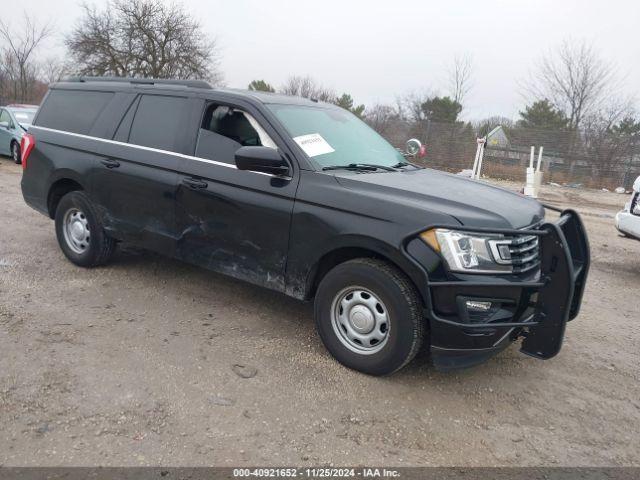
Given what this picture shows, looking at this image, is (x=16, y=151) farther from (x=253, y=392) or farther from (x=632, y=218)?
(x=632, y=218)

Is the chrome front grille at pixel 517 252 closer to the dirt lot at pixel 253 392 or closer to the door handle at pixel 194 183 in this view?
the dirt lot at pixel 253 392

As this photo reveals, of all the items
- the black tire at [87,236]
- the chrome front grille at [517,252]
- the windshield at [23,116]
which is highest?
the windshield at [23,116]

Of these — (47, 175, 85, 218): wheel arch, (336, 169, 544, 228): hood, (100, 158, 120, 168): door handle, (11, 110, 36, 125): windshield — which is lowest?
(47, 175, 85, 218): wheel arch

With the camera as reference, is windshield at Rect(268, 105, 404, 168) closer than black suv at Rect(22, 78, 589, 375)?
No

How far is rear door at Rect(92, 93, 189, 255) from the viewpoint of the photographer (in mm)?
4516

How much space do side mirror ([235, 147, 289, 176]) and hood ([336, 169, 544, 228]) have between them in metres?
0.43

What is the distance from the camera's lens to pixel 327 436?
2.96 meters

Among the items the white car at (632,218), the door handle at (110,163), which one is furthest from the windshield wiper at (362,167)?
the white car at (632,218)

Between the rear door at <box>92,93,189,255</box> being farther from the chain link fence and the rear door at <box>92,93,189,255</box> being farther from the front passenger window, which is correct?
the chain link fence

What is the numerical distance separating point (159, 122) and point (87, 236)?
1.46m

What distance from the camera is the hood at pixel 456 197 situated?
332cm

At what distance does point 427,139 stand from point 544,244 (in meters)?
19.5

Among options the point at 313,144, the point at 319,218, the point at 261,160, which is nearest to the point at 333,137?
the point at 313,144

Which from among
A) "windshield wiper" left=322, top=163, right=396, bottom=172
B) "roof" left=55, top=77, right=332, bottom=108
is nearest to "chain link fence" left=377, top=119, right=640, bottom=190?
"roof" left=55, top=77, right=332, bottom=108
